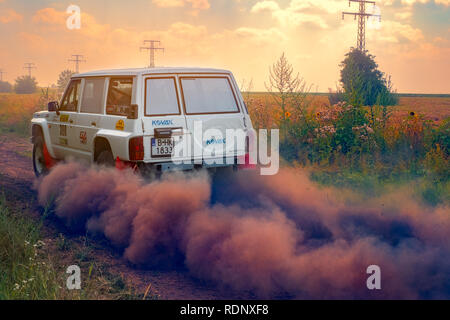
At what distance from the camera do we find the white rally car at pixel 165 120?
7.87 m

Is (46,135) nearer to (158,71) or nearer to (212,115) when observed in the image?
(158,71)

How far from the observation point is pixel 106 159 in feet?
28.5

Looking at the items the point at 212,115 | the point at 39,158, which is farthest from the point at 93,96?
the point at 39,158

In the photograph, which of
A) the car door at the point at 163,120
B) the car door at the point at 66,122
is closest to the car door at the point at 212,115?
the car door at the point at 163,120

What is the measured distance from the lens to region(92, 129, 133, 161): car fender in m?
7.90

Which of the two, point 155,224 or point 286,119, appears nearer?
point 155,224

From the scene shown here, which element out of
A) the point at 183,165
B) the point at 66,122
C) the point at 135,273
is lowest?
the point at 135,273

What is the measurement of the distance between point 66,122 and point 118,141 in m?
2.62

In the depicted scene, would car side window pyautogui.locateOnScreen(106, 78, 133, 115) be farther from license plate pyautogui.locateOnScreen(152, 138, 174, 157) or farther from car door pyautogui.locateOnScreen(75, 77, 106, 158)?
license plate pyautogui.locateOnScreen(152, 138, 174, 157)

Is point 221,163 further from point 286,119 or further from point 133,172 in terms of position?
point 286,119

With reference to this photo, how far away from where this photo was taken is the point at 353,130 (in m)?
11.6

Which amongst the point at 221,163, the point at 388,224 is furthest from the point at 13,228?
the point at 388,224

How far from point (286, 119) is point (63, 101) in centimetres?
492

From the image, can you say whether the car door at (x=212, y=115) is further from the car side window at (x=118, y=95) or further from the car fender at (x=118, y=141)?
the car fender at (x=118, y=141)
